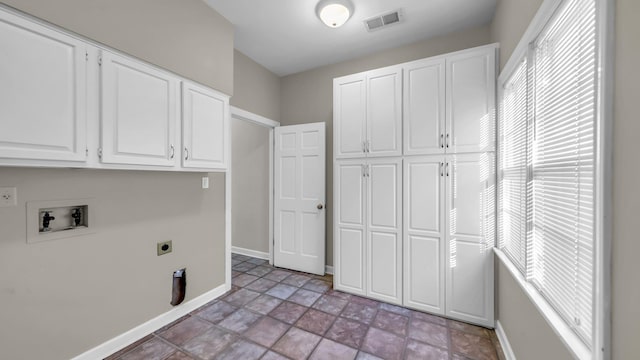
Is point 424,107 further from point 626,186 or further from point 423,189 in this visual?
point 626,186

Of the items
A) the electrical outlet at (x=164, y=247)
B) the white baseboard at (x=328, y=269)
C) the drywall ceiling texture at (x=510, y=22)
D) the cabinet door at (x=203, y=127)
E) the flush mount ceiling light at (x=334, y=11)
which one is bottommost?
the white baseboard at (x=328, y=269)

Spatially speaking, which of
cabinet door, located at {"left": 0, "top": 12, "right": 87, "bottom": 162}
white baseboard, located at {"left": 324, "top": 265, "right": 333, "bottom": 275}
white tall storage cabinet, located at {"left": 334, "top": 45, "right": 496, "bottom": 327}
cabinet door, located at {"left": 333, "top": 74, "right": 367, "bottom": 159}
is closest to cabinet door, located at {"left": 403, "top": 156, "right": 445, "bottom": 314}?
white tall storage cabinet, located at {"left": 334, "top": 45, "right": 496, "bottom": 327}

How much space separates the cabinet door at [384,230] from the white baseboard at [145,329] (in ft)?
5.87

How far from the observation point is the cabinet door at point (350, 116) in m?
2.71

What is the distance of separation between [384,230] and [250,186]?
2.47 metres

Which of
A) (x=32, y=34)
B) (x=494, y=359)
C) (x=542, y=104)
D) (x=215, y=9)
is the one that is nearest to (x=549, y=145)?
(x=542, y=104)

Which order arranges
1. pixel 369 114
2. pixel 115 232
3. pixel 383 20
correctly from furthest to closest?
pixel 369 114 < pixel 383 20 < pixel 115 232

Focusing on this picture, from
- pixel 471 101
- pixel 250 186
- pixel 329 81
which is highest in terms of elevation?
pixel 329 81

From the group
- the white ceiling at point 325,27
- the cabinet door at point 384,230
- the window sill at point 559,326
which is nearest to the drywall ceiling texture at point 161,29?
the white ceiling at point 325,27

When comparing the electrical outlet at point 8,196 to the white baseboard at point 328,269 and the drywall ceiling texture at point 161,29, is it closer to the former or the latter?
the drywall ceiling texture at point 161,29

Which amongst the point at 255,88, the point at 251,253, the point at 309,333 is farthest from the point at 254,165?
the point at 309,333

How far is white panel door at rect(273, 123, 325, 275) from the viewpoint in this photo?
335 centimetres

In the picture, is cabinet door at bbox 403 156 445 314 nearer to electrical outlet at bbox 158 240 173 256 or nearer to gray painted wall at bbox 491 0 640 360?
gray painted wall at bbox 491 0 640 360

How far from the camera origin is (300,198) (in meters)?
3.46
